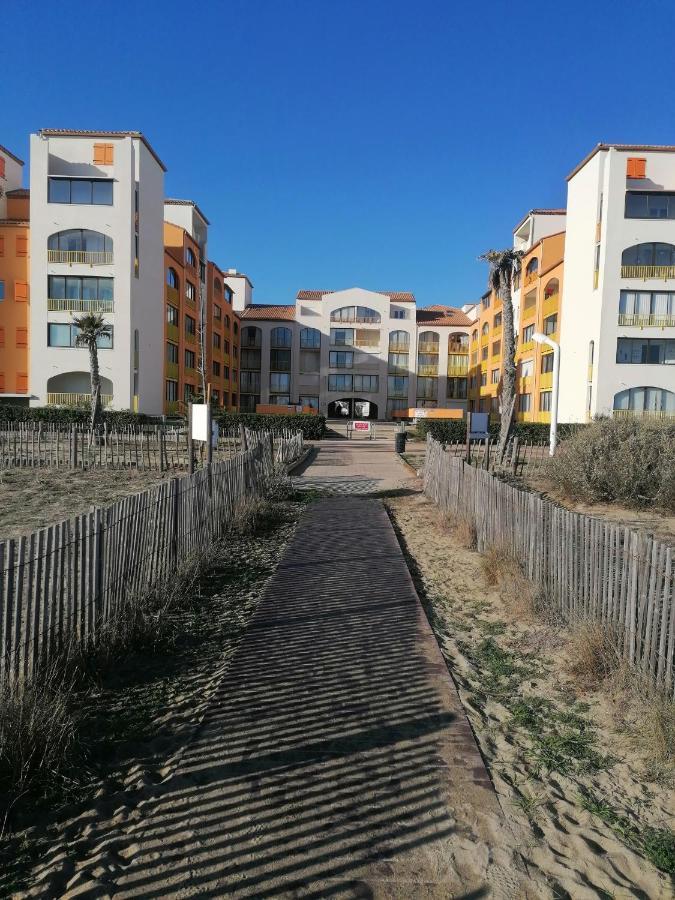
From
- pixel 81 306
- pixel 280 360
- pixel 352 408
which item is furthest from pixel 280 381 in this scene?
pixel 81 306

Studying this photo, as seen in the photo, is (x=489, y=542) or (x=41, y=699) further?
(x=489, y=542)

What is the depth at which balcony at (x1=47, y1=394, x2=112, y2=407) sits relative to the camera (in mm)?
35562

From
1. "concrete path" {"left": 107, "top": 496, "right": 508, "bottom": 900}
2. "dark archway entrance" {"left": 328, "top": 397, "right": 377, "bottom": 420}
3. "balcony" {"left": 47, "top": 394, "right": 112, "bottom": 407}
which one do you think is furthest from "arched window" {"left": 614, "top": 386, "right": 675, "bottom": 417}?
"concrete path" {"left": 107, "top": 496, "right": 508, "bottom": 900}

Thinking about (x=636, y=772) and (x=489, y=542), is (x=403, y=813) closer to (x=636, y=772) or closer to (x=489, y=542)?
(x=636, y=772)

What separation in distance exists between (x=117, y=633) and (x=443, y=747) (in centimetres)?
297

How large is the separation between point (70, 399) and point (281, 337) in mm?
29927

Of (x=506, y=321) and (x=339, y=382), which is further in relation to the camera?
(x=339, y=382)

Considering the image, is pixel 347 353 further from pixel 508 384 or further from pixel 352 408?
pixel 508 384

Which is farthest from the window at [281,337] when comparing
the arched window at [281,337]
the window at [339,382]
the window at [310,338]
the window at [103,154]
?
the window at [103,154]

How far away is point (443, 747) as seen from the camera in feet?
12.0

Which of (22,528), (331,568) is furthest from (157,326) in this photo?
(331,568)

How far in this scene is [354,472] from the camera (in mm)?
19953

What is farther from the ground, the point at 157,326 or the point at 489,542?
the point at 157,326

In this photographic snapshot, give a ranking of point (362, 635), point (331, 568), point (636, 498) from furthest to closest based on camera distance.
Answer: point (636, 498)
point (331, 568)
point (362, 635)
